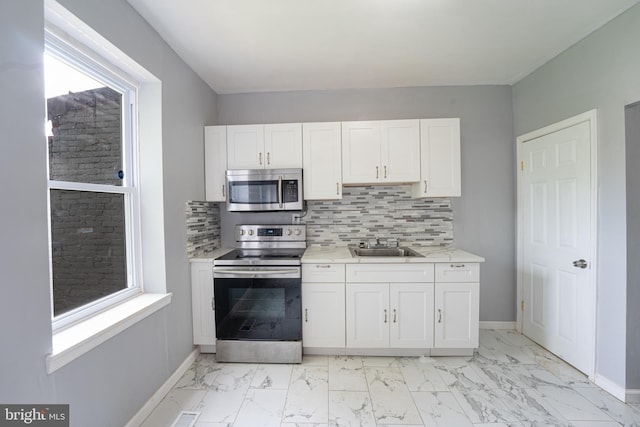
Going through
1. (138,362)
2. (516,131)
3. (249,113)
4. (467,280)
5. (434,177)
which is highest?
(249,113)

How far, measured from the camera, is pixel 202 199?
2.63 metres

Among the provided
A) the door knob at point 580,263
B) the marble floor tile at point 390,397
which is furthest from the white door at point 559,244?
the marble floor tile at point 390,397

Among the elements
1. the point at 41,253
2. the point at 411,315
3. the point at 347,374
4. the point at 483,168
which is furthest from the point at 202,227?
the point at 483,168

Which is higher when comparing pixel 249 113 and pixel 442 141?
pixel 249 113

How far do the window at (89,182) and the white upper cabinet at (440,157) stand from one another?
94.5 inches

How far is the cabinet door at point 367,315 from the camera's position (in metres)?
2.36

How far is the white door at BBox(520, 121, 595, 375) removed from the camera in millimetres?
2080

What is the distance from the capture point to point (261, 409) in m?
1.79

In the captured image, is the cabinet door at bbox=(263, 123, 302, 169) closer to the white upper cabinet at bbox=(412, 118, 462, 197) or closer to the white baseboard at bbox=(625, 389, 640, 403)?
the white upper cabinet at bbox=(412, 118, 462, 197)

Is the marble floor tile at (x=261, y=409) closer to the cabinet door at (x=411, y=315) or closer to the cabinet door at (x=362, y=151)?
the cabinet door at (x=411, y=315)

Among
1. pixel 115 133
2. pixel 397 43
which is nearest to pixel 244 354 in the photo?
pixel 115 133

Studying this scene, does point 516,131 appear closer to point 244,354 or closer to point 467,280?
point 467,280

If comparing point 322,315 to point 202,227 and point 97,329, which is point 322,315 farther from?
point 97,329

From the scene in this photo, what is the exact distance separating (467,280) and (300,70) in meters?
2.40
